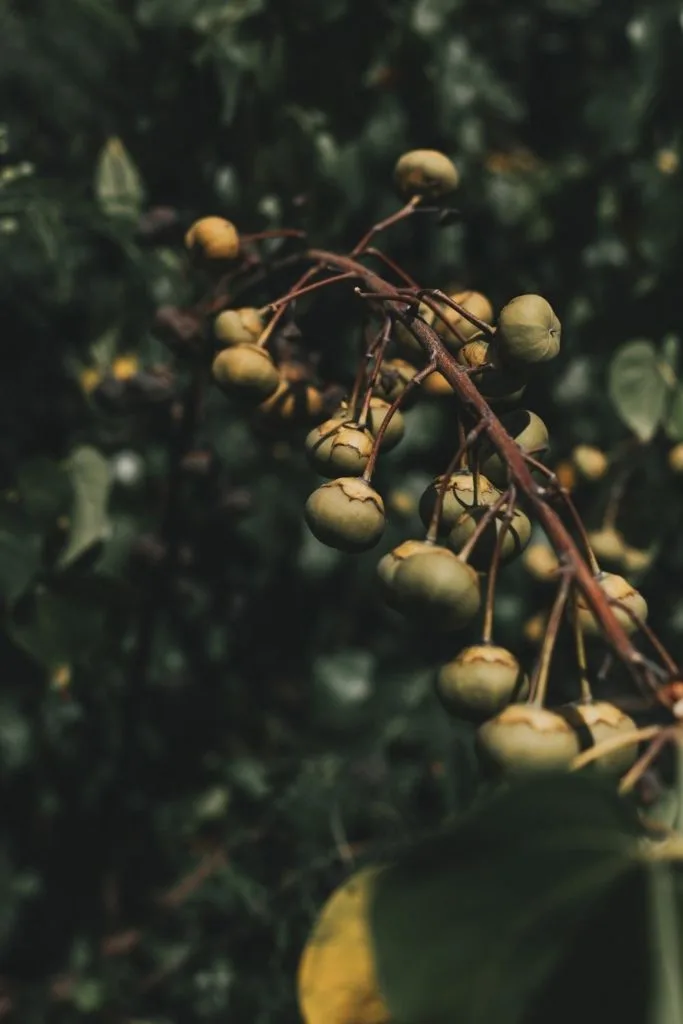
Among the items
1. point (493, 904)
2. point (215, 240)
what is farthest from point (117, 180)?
point (493, 904)

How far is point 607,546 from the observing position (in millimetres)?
2029

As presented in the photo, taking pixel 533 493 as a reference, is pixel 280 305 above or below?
above

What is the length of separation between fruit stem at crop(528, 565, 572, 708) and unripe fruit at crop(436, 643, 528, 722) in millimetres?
31

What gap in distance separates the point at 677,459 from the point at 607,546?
8.9 inches

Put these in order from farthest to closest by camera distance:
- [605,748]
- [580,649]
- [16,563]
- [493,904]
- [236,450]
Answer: [236,450] < [16,563] < [580,649] < [605,748] < [493,904]

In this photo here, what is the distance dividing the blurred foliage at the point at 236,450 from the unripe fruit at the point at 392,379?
50cm

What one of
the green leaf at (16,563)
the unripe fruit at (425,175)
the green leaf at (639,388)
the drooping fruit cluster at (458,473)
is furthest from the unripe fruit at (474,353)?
the green leaf at (639,388)

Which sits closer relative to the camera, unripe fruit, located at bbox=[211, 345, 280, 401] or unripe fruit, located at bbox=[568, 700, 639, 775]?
unripe fruit, located at bbox=[568, 700, 639, 775]

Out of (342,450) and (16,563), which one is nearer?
(342,450)

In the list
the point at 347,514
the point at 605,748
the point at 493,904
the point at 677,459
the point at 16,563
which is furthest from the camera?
the point at 677,459

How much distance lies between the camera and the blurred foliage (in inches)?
75.4

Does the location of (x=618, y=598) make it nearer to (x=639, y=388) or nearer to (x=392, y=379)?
(x=392, y=379)

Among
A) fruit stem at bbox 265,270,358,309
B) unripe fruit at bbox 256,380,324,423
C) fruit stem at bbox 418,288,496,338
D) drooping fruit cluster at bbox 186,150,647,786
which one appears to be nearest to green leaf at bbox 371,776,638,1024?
drooping fruit cluster at bbox 186,150,647,786

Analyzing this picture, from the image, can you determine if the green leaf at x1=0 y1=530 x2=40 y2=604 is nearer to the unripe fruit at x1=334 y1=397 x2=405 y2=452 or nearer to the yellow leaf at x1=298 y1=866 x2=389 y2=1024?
the unripe fruit at x1=334 y1=397 x2=405 y2=452
